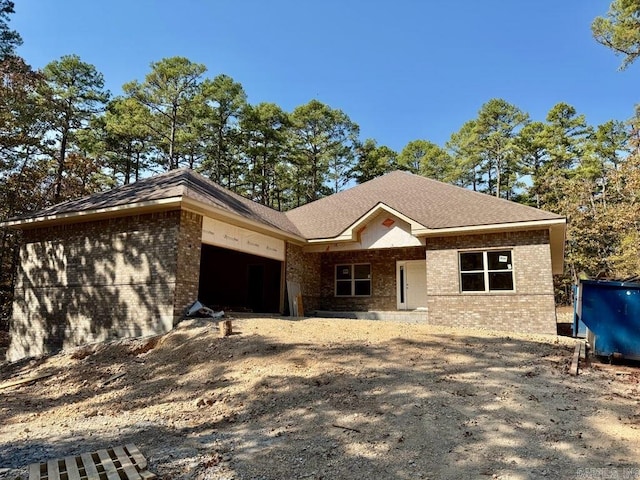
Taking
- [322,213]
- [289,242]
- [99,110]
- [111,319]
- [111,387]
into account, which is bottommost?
[111,387]

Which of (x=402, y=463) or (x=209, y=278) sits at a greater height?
(x=209, y=278)

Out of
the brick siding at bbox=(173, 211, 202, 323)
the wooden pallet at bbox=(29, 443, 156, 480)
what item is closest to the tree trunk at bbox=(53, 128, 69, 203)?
the brick siding at bbox=(173, 211, 202, 323)

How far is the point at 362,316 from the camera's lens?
16469mm

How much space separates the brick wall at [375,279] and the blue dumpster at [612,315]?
8.03m

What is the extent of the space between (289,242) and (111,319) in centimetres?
676

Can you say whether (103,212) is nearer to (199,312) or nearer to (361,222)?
(199,312)

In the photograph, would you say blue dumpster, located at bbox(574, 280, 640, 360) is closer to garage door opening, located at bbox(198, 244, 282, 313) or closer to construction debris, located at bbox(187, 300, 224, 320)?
construction debris, located at bbox(187, 300, 224, 320)

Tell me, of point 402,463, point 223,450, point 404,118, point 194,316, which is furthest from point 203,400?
point 404,118

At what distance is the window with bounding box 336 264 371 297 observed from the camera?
17.2m

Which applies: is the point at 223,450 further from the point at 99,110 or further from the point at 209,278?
the point at 99,110

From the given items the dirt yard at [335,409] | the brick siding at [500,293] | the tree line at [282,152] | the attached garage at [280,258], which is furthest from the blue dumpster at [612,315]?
the tree line at [282,152]

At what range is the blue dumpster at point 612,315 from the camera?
26.1 ft

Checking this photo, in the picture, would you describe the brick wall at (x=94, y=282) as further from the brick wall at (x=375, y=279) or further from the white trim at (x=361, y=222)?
the brick wall at (x=375, y=279)

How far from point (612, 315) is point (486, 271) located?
212 inches
